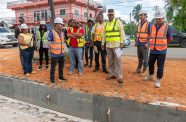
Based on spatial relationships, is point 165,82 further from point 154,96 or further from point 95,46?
point 95,46

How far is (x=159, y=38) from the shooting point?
619 cm

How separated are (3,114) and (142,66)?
4.07 m

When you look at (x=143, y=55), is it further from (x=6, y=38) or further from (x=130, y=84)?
(x=6, y=38)

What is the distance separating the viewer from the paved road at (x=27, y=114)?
6051 millimetres

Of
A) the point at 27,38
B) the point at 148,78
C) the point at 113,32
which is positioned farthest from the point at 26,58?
the point at 148,78

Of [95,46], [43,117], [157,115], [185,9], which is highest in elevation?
[185,9]

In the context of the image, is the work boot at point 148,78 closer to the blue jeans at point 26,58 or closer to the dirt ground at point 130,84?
the dirt ground at point 130,84

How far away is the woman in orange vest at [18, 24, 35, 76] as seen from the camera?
816 centimetres

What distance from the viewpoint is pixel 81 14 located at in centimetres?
4416

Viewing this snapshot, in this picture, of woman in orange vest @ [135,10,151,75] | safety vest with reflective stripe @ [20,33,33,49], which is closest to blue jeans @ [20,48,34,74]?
safety vest with reflective stripe @ [20,33,33,49]

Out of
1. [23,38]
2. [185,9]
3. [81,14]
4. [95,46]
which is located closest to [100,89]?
[95,46]

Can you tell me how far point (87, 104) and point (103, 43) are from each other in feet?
5.87

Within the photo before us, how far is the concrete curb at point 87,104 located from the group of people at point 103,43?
0.57 m

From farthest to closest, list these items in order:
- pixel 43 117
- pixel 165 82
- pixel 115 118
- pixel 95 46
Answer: pixel 95 46 → pixel 165 82 → pixel 43 117 → pixel 115 118
